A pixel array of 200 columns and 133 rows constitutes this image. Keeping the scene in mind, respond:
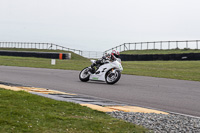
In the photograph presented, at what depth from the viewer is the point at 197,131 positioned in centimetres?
581

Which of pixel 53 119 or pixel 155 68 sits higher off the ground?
pixel 155 68

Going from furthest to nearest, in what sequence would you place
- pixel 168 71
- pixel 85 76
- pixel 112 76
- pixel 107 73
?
pixel 168 71, pixel 85 76, pixel 107 73, pixel 112 76

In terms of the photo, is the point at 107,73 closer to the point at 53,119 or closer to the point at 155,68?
the point at 53,119

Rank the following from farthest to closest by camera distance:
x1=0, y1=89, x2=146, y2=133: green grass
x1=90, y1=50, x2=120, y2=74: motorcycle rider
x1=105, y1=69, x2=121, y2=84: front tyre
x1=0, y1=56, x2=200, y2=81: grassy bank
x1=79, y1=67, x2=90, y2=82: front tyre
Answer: x1=0, y1=56, x2=200, y2=81: grassy bank < x1=79, y1=67, x2=90, y2=82: front tyre < x1=90, y1=50, x2=120, y2=74: motorcycle rider < x1=105, y1=69, x2=121, y2=84: front tyre < x1=0, y1=89, x2=146, y2=133: green grass

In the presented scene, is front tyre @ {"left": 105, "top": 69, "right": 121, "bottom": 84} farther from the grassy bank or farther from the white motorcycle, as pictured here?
the grassy bank

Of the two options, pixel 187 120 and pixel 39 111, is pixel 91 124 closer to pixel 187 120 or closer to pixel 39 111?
pixel 39 111

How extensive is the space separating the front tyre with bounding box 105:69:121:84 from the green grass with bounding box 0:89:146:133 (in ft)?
19.6

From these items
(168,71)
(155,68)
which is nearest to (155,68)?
(155,68)

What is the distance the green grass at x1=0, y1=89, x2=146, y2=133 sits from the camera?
544 centimetres

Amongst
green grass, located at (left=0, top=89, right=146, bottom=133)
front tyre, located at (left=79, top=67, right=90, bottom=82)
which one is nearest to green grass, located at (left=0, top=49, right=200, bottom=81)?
front tyre, located at (left=79, top=67, right=90, bottom=82)

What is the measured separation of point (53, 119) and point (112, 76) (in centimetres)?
795

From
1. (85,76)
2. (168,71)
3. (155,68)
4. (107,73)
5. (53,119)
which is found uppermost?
(155,68)

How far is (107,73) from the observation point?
555 inches

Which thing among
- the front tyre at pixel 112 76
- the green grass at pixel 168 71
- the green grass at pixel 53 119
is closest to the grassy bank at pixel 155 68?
the green grass at pixel 168 71
